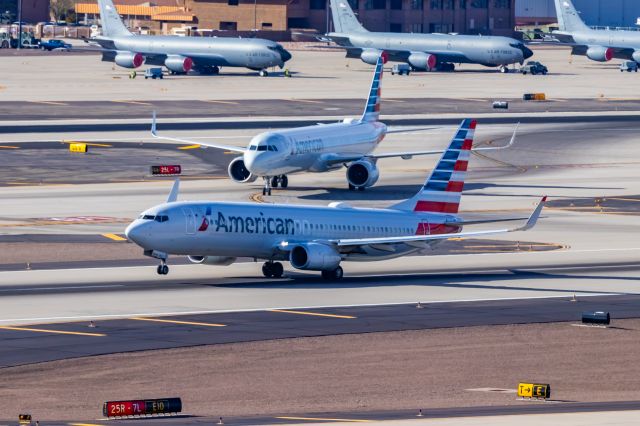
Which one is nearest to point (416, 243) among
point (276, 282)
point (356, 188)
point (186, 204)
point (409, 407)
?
point (276, 282)

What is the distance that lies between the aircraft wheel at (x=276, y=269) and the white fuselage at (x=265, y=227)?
1.24 m

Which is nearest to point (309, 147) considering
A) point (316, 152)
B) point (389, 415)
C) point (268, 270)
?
point (316, 152)

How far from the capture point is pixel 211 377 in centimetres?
4769

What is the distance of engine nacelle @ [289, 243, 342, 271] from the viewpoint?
65312 millimetres

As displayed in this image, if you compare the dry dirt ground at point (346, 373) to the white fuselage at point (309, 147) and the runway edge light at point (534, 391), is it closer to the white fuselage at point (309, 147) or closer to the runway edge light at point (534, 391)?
the runway edge light at point (534, 391)

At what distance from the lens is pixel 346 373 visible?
48531mm

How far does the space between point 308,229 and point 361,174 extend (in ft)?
110

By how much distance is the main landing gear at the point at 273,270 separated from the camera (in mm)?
67562

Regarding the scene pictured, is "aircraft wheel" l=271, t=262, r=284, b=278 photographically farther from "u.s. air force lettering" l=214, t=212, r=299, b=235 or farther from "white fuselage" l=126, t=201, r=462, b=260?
"u.s. air force lettering" l=214, t=212, r=299, b=235

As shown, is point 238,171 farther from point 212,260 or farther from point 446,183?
point 212,260

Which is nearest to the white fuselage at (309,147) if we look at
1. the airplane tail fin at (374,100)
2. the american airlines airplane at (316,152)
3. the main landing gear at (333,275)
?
the american airlines airplane at (316,152)

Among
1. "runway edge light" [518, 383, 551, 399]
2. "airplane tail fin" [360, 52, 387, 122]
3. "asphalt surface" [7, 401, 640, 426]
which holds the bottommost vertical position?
"runway edge light" [518, 383, 551, 399]

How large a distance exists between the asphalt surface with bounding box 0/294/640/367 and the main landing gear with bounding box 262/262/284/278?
765 centimetres

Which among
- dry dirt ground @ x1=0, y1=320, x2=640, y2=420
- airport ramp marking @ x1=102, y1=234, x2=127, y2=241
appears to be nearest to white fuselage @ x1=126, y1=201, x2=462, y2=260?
dry dirt ground @ x1=0, y1=320, x2=640, y2=420
